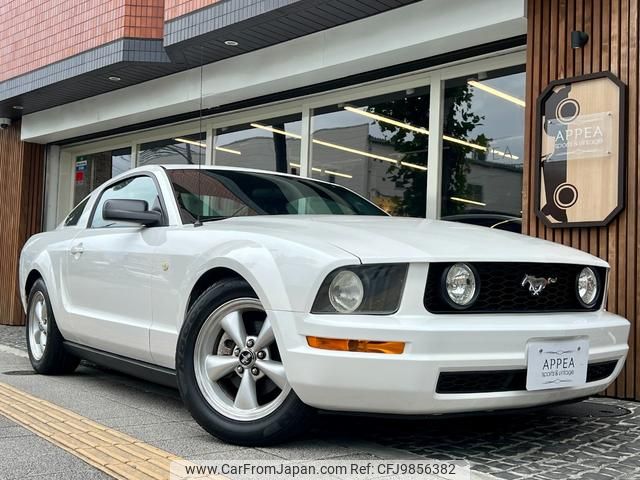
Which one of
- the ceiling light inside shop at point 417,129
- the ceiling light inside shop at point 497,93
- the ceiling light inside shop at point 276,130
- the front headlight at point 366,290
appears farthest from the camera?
the ceiling light inside shop at point 276,130

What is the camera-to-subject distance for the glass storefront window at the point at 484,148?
660cm

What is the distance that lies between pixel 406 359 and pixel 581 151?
3062mm

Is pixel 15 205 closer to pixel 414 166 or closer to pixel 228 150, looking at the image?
pixel 228 150

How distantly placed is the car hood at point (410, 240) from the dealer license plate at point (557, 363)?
1.25 feet

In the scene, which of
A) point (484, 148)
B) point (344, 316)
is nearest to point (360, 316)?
point (344, 316)

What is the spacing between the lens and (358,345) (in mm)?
2867

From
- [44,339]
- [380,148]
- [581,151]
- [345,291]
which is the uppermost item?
[380,148]

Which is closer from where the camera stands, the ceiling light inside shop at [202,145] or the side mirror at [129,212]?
the side mirror at [129,212]

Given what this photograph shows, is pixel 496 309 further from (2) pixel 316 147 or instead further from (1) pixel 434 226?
(2) pixel 316 147

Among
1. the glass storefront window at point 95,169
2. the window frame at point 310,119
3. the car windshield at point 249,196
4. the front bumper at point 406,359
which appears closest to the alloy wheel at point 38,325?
the car windshield at point 249,196

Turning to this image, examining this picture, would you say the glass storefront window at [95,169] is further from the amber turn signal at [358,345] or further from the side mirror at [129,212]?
the amber turn signal at [358,345]

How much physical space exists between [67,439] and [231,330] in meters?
0.96

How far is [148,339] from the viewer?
13.0ft

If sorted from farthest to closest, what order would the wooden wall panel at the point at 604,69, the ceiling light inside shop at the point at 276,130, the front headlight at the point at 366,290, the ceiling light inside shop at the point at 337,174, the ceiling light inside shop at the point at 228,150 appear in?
the ceiling light inside shop at the point at 228,150 → the ceiling light inside shop at the point at 276,130 → the ceiling light inside shop at the point at 337,174 → the wooden wall panel at the point at 604,69 → the front headlight at the point at 366,290
